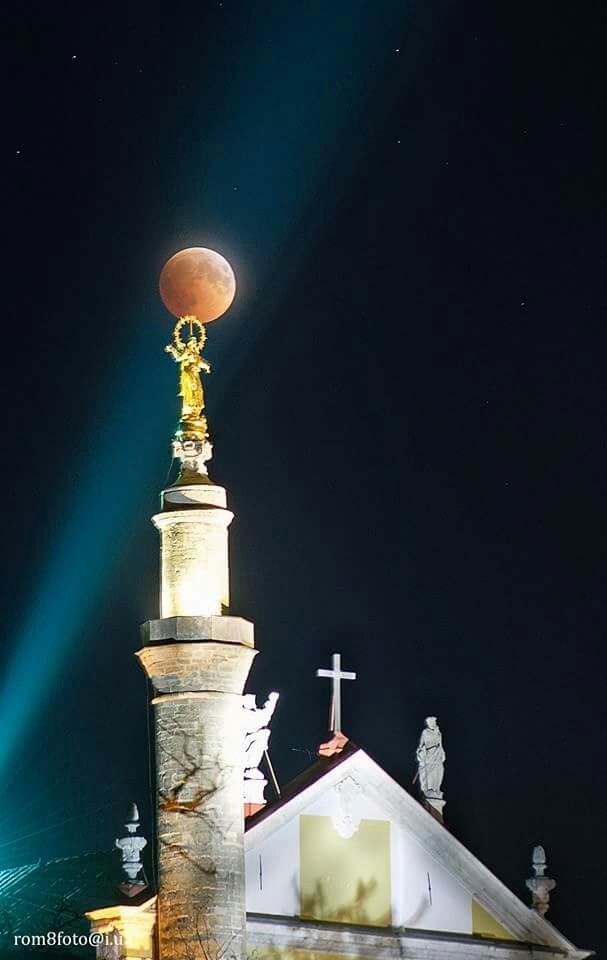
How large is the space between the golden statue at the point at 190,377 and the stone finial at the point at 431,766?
6.64 metres

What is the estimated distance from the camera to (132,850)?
4066cm

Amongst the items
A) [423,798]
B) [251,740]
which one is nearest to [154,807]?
[251,740]

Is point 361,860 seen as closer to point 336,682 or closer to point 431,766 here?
point 431,766

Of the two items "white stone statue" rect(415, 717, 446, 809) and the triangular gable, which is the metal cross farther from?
"white stone statue" rect(415, 717, 446, 809)

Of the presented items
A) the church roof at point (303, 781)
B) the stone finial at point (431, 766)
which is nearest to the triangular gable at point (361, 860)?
the church roof at point (303, 781)

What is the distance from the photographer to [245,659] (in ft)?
129

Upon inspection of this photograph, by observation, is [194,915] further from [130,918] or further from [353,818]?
[353,818]

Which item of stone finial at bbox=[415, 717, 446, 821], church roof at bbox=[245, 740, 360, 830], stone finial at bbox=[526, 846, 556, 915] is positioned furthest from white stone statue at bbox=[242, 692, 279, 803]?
Answer: stone finial at bbox=[526, 846, 556, 915]

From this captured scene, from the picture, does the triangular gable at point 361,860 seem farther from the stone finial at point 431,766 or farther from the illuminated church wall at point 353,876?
the stone finial at point 431,766

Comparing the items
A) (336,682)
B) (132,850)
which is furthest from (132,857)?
(336,682)

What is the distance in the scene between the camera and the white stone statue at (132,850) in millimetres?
40406

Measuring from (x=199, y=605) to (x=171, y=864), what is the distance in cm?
337

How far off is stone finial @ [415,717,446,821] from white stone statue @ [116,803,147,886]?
4.93 m

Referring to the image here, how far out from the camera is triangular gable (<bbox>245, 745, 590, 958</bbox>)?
4228 centimetres
